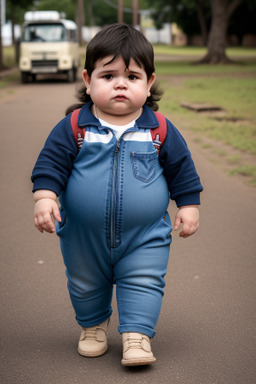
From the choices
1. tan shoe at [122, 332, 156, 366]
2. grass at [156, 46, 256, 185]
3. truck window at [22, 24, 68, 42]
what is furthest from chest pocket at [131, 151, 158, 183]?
truck window at [22, 24, 68, 42]

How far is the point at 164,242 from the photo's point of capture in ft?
9.68

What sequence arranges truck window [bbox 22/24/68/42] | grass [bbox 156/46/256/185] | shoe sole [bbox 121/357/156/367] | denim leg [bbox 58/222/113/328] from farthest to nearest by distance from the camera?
truck window [bbox 22/24/68/42], grass [bbox 156/46/256/185], denim leg [bbox 58/222/113/328], shoe sole [bbox 121/357/156/367]

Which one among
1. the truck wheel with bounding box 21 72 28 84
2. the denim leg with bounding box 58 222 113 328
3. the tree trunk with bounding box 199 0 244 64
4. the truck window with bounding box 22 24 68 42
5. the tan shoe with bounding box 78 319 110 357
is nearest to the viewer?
the denim leg with bounding box 58 222 113 328

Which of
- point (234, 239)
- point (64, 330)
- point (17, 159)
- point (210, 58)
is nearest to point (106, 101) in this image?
point (64, 330)

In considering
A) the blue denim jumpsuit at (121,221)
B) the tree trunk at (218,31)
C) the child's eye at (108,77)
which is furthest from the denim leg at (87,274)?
the tree trunk at (218,31)

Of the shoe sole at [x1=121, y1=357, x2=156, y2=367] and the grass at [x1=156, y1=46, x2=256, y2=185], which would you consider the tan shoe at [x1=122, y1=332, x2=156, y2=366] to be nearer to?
the shoe sole at [x1=121, y1=357, x2=156, y2=367]

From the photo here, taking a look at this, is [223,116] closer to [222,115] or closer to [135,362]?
[222,115]

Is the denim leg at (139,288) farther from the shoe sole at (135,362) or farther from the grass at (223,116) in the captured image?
the grass at (223,116)

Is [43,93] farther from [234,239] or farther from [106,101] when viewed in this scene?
[106,101]

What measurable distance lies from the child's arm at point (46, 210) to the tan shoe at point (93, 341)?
579mm

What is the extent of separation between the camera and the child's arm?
2832mm

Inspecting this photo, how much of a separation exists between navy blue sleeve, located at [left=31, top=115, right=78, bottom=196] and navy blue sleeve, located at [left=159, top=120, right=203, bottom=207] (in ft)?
1.40

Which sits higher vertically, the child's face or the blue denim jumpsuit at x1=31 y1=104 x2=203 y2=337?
the child's face

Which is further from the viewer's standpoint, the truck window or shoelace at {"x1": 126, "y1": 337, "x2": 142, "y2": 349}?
the truck window
